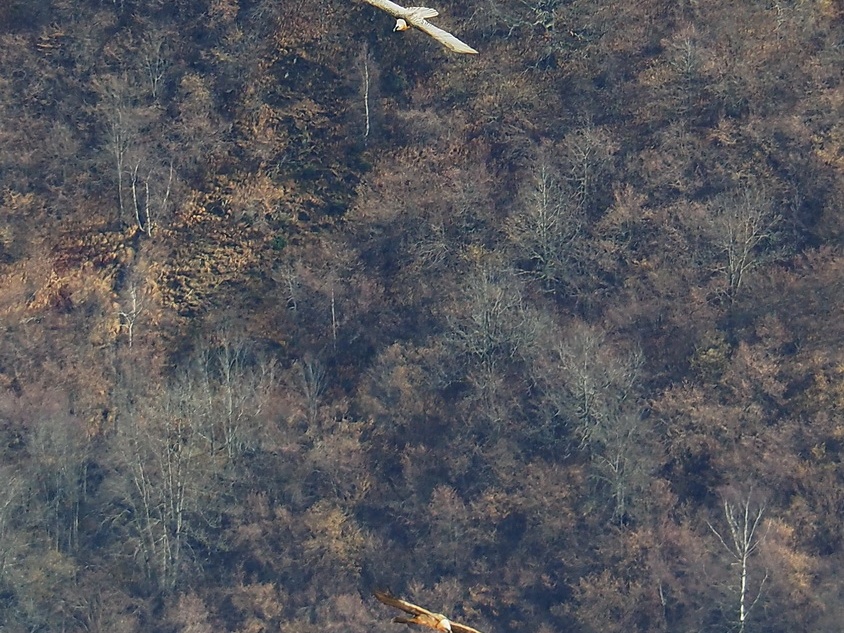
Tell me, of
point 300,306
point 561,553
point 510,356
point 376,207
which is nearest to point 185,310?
point 300,306

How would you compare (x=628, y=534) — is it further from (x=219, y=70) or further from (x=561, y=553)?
(x=219, y=70)

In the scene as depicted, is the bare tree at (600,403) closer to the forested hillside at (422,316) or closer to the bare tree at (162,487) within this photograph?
the forested hillside at (422,316)

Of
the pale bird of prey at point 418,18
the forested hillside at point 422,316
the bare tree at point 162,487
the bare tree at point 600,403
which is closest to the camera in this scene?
the pale bird of prey at point 418,18

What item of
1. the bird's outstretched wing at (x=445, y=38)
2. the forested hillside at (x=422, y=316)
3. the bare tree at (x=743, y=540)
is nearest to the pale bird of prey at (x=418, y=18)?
the bird's outstretched wing at (x=445, y=38)

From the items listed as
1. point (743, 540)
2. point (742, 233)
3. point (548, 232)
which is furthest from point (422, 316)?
point (743, 540)

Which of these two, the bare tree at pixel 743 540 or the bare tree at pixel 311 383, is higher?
the bare tree at pixel 311 383

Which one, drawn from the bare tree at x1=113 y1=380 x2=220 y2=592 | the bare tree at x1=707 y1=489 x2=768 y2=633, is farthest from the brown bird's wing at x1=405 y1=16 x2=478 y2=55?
the bare tree at x1=113 y1=380 x2=220 y2=592

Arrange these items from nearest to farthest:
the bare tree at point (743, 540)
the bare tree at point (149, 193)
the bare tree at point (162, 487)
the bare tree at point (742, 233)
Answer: the bare tree at point (743, 540), the bare tree at point (162, 487), the bare tree at point (742, 233), the bare tree at point (149, 193)
